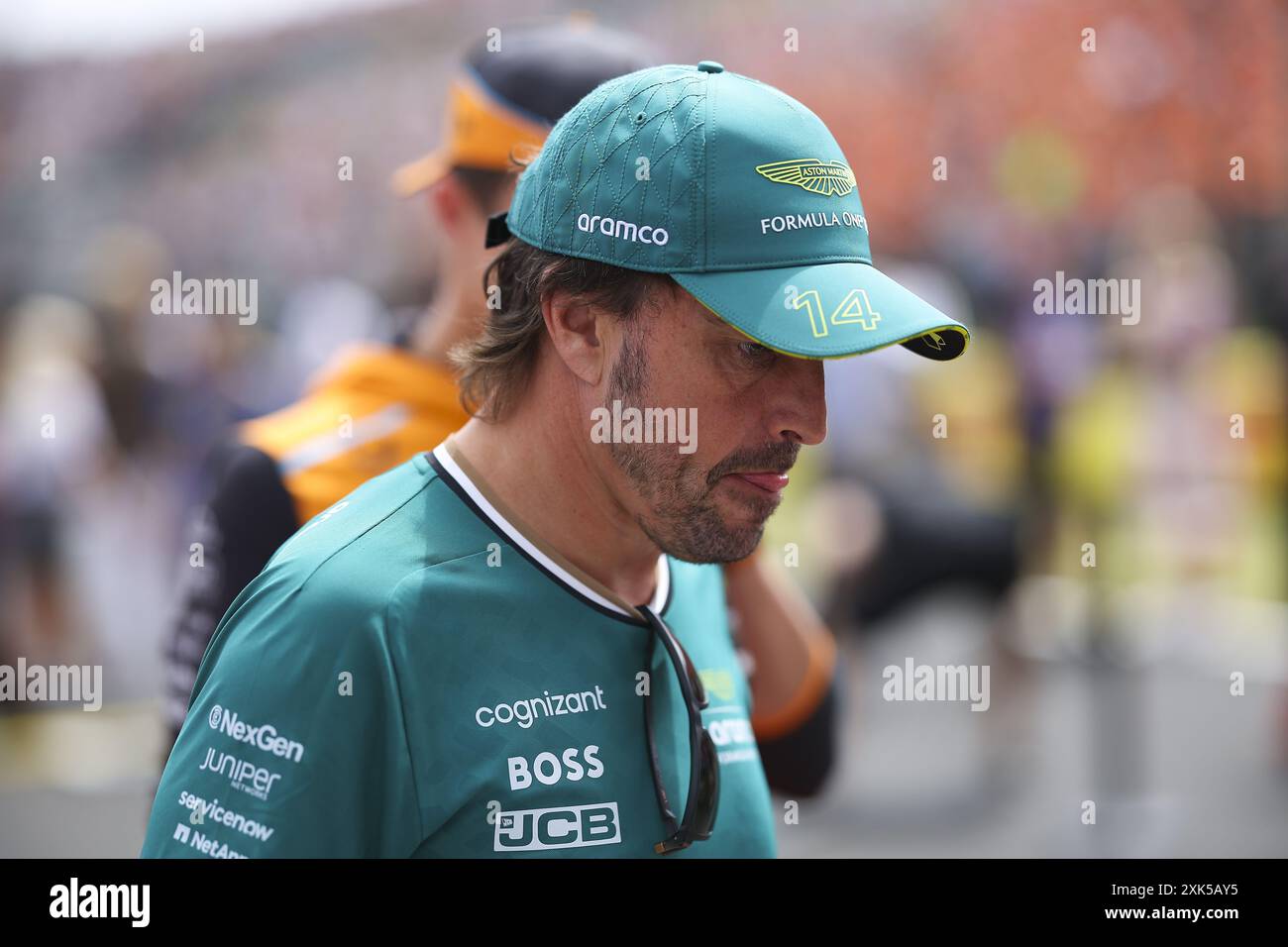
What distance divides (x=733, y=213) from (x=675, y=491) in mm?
362

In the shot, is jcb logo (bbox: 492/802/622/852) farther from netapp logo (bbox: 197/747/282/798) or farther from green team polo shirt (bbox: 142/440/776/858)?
netapp logo (bbox: 197/747/282/798)

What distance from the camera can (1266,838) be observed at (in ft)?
20.1

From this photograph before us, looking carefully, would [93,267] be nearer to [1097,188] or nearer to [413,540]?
[1097,188]

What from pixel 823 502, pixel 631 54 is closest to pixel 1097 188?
pixel 823 502

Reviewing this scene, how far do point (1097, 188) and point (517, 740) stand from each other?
57.6 feet

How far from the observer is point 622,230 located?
178 cm

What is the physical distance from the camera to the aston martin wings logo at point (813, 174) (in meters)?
1.78

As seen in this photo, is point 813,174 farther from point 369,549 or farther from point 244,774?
point 244,774
